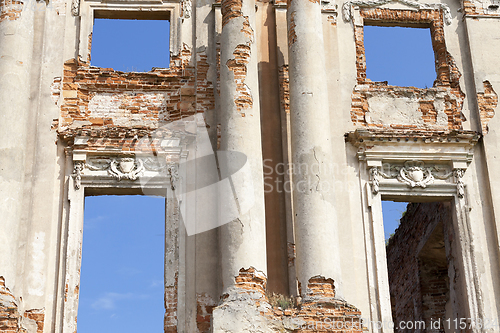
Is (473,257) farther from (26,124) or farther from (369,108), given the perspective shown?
(26,124)

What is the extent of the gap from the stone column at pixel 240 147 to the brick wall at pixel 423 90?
5.42 ft

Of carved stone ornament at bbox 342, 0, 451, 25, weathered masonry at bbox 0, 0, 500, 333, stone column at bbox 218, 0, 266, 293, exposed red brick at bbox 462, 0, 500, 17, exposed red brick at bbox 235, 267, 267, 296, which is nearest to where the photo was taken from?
exposed red brick at bbox 235, 267, 267, 296

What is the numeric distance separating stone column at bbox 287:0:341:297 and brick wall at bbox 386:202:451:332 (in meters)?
3.36

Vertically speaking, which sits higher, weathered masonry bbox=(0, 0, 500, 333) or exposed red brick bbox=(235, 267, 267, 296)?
weathered masonry bbox=(0, 0, 500, 333)

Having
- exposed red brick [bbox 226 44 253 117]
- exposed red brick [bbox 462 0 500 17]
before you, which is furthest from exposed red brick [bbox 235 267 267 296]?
exposed red brick [bbox 462 0 500 17]

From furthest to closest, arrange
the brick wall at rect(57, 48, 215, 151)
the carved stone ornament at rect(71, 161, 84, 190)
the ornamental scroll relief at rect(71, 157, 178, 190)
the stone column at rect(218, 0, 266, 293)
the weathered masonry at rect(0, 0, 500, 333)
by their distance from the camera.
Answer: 1. the brick wall at rect(57, 48, 215, 151)
2. the ornamental scroll relief at rect(71, 157, 178, 190)
3. the carved stone ornament at rect(71, 161, 84, 190)
4. the weathered masonry at rect(0, 0, 500, 333)
5. the stone column at rect(218, 0, 266, 293)

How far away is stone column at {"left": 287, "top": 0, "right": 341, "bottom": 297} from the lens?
9805 millimetres

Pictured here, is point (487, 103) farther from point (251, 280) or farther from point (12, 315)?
point (12, 315)

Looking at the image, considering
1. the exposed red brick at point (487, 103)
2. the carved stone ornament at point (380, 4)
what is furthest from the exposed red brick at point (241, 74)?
the exposed red brick at point (487, 103)

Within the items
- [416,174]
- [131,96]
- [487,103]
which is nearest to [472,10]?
[487,103]

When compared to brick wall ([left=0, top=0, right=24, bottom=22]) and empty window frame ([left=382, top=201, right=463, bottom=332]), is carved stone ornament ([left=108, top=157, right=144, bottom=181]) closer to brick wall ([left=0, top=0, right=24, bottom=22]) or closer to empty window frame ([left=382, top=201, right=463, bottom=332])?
brick wall ([left=0, top=0, right=24, bottom=22])

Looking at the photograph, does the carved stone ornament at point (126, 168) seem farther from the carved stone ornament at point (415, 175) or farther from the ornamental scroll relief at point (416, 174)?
the carved stone ornament at point (415, 175)

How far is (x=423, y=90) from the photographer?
11.8 meters

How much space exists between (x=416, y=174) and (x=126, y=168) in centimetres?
392
